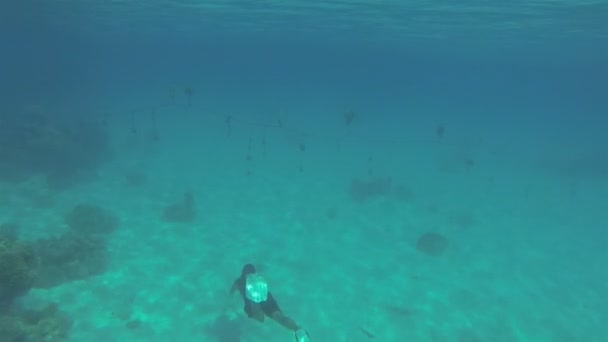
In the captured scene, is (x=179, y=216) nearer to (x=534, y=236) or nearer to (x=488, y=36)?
(x=534, y=236)

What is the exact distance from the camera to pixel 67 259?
14023 millimetres

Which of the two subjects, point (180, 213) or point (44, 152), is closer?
point (180, 213)

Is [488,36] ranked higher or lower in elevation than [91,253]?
higher

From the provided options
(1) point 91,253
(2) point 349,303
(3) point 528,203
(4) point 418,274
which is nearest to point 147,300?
(1) point 91,253

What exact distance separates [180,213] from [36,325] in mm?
9410

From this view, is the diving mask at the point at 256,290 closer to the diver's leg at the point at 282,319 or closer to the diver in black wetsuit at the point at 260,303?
the diver in black wetsuit at the point at 260,303

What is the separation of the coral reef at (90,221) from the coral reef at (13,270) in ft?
22.3

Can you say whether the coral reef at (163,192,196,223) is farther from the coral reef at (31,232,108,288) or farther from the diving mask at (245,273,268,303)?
the diving mask at (245,273,268,303)

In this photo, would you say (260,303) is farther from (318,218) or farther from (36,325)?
(318,218)

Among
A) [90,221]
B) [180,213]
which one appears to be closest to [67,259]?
[90,221]

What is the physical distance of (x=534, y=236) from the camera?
22438mm

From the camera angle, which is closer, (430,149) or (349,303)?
(349,303)

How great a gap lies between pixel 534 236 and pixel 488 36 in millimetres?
22518

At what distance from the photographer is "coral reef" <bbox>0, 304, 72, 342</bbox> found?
32.3 ft
